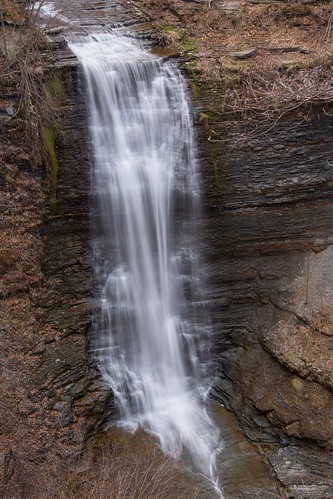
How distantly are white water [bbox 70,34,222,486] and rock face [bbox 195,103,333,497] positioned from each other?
546mm

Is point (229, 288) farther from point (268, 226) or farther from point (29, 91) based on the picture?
point (29, 91)

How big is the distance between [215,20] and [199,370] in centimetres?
→ 878

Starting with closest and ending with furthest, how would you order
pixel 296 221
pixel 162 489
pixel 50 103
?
pixel 162 489, pixel 50 103, pixel 296 221

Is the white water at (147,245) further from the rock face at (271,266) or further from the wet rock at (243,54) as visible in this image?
the wet rock at (243,54)

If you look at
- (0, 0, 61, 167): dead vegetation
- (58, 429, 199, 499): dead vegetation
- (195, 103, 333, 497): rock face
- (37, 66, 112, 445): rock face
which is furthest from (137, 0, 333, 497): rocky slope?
(0, 0, 61, 167): dead vegetation

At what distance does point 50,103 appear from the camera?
8.18 m

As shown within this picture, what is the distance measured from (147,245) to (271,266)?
2828mm

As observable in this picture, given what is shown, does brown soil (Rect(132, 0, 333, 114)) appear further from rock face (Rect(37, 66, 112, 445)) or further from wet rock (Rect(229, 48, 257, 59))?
rock face (Rect(37, 66, 112, 445))

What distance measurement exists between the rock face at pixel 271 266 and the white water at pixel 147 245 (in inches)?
21.5

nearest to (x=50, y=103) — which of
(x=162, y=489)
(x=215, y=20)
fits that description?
(x=215, y=20)

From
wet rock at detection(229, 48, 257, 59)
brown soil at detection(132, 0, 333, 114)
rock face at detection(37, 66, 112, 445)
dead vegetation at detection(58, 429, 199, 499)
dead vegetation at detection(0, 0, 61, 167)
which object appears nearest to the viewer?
dead vegetation at detection(58, 429, 199, 499)

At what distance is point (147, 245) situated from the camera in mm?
9250

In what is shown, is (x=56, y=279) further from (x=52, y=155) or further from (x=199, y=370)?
(x=199, y=370)

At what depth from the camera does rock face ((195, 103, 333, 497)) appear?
28.7 ft
